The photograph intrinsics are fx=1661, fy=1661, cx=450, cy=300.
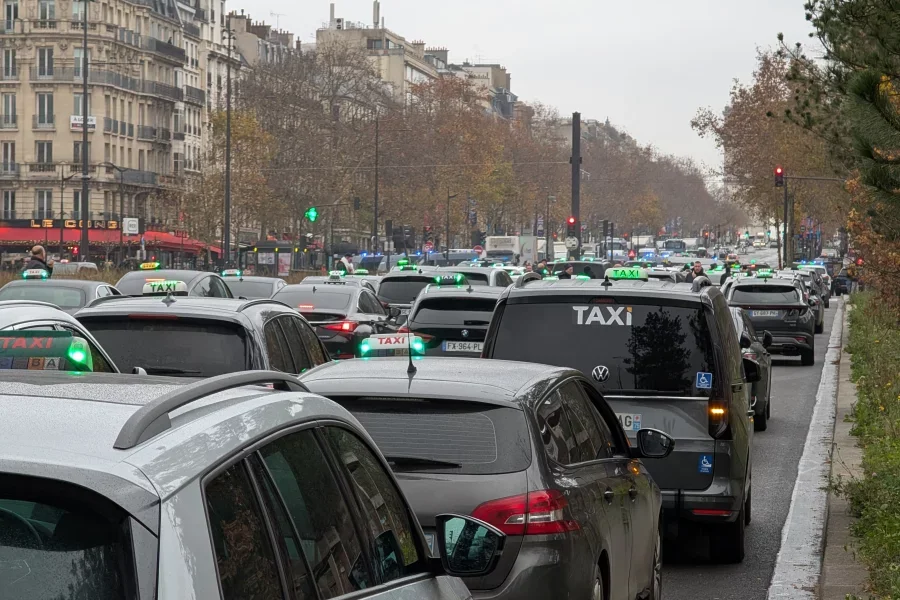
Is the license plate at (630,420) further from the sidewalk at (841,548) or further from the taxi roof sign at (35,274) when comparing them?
the taxi roof sign at (35,274)

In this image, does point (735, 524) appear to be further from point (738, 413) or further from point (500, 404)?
point (500, 404)

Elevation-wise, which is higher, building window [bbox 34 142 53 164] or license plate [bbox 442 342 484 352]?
building window [bbox 34 142 53 164]

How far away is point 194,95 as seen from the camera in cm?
12225

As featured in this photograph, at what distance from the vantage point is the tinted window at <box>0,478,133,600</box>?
7.99 feet

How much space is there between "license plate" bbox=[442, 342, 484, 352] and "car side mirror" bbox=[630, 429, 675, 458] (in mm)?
12090

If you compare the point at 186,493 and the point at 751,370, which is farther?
the point at 751,370

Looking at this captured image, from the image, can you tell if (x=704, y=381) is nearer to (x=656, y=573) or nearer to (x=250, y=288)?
(x=656, y=573)

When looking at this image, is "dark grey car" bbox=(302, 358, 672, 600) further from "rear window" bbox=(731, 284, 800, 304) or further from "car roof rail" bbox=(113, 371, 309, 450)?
"rear window" bbox=(731, 284, 800, 304)

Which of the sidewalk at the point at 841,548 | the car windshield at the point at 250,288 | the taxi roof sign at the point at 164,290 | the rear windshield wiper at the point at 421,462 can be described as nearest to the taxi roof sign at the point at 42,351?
the rear windshield wiper at the point at 421,462

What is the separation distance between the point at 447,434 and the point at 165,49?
112 meters

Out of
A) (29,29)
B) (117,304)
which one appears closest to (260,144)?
(29,29)

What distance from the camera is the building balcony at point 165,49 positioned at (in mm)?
112562

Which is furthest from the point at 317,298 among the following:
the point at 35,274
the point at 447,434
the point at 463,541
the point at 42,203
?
the point at 42,203

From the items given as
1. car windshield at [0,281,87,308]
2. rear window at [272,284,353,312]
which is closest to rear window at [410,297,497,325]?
rear window at [272,284,353,312]
